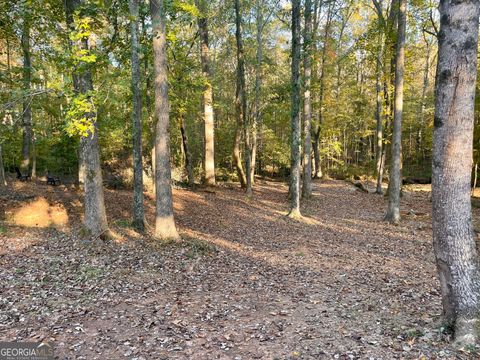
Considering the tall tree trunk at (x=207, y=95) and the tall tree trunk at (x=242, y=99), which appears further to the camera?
the tall tree trunk at (x=207, y=95)

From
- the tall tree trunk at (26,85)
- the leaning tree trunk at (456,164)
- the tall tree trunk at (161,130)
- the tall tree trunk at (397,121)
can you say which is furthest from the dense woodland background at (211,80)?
the leaning tree trunk at (456,164)

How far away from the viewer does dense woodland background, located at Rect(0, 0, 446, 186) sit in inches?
356

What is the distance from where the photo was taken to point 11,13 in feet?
33.5

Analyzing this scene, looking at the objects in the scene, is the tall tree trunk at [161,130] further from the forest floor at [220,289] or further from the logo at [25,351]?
the logo at [25,351]

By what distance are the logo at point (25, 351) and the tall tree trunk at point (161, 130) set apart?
5033mm

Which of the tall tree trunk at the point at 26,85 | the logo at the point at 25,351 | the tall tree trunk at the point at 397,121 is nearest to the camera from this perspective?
the logo at the point at 25,351

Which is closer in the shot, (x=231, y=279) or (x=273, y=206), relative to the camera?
(x=231, y=279)

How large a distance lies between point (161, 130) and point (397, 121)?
8.72 metres

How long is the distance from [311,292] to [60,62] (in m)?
7.61

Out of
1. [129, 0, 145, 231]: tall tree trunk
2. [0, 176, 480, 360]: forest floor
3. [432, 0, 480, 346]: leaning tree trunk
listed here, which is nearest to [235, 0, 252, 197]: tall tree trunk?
[0, 176, 480, 360]: forest floor

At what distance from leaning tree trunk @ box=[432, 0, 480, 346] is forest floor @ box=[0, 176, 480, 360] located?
0.56m

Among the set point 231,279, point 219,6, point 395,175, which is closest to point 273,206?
point 395,175

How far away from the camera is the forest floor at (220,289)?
175 inches

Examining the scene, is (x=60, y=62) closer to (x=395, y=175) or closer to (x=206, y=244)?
(x=206, y=244)
